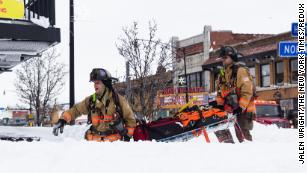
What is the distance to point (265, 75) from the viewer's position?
1770 inches

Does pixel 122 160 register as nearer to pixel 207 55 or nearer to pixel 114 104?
pixel 114 104

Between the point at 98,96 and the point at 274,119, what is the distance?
15880mm

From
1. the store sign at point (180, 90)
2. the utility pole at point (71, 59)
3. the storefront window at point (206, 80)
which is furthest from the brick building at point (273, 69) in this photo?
the utility pole at point (71, 59)

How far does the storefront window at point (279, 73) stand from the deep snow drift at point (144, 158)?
38.4 meters

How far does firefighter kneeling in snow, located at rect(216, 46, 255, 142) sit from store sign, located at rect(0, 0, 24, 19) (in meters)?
15.4

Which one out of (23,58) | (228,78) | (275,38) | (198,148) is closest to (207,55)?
(275,38)

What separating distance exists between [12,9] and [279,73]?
Result: 82.0ft

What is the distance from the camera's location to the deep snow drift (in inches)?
159

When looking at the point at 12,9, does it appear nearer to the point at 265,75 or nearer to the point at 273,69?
the point at 273,69

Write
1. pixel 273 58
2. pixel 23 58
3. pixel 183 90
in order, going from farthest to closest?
1. pixel 183 90
2. pixel 273 58
3. pixel 23 58

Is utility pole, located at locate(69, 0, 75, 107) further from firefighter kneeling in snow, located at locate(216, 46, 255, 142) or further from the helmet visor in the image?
the helmet visor

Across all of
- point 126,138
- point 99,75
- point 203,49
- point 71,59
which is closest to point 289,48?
point 126,138

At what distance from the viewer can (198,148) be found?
4.88 meters

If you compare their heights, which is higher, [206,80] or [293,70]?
[293,70]
